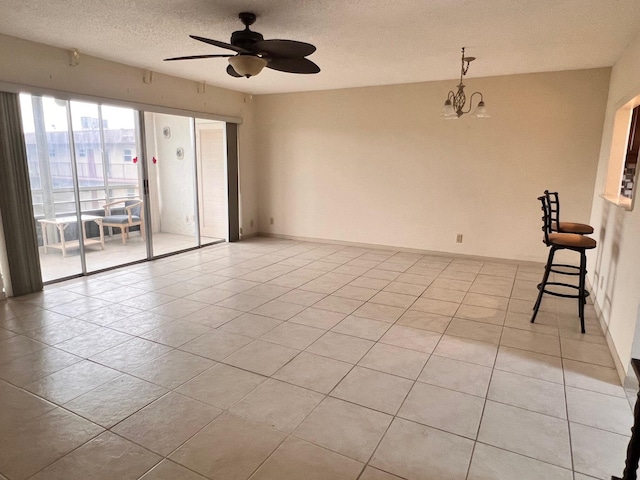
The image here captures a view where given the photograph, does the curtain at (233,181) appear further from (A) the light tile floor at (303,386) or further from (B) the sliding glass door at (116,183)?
(A) the light tile floor at (303,386)

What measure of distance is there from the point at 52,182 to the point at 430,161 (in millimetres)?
4835

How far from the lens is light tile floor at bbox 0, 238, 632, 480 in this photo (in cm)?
185

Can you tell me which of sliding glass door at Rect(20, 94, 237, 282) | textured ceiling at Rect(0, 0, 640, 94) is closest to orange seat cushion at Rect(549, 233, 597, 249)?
textured ceiling at Rect(0, 0, 640, 94)

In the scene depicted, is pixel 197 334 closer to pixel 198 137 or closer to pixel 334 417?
pixel 334 417

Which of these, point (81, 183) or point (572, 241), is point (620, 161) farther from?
point (81, 183)

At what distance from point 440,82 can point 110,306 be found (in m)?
4.88

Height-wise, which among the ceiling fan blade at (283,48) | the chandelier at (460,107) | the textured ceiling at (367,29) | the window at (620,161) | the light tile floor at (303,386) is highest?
the textured ceiling at (367,29)

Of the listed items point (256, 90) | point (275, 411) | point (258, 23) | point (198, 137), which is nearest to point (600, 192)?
point (258, 23)

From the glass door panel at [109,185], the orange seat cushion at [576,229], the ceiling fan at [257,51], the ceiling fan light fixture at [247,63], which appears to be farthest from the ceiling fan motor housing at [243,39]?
the orange seat cushion at [576,229]

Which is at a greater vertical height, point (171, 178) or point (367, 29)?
point (367, 29)

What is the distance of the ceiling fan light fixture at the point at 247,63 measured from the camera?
2859mm

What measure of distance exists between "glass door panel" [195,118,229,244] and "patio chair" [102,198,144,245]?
986 mm

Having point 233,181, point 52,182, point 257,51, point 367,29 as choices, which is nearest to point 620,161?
point 367,29

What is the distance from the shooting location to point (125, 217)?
20.1 feet
